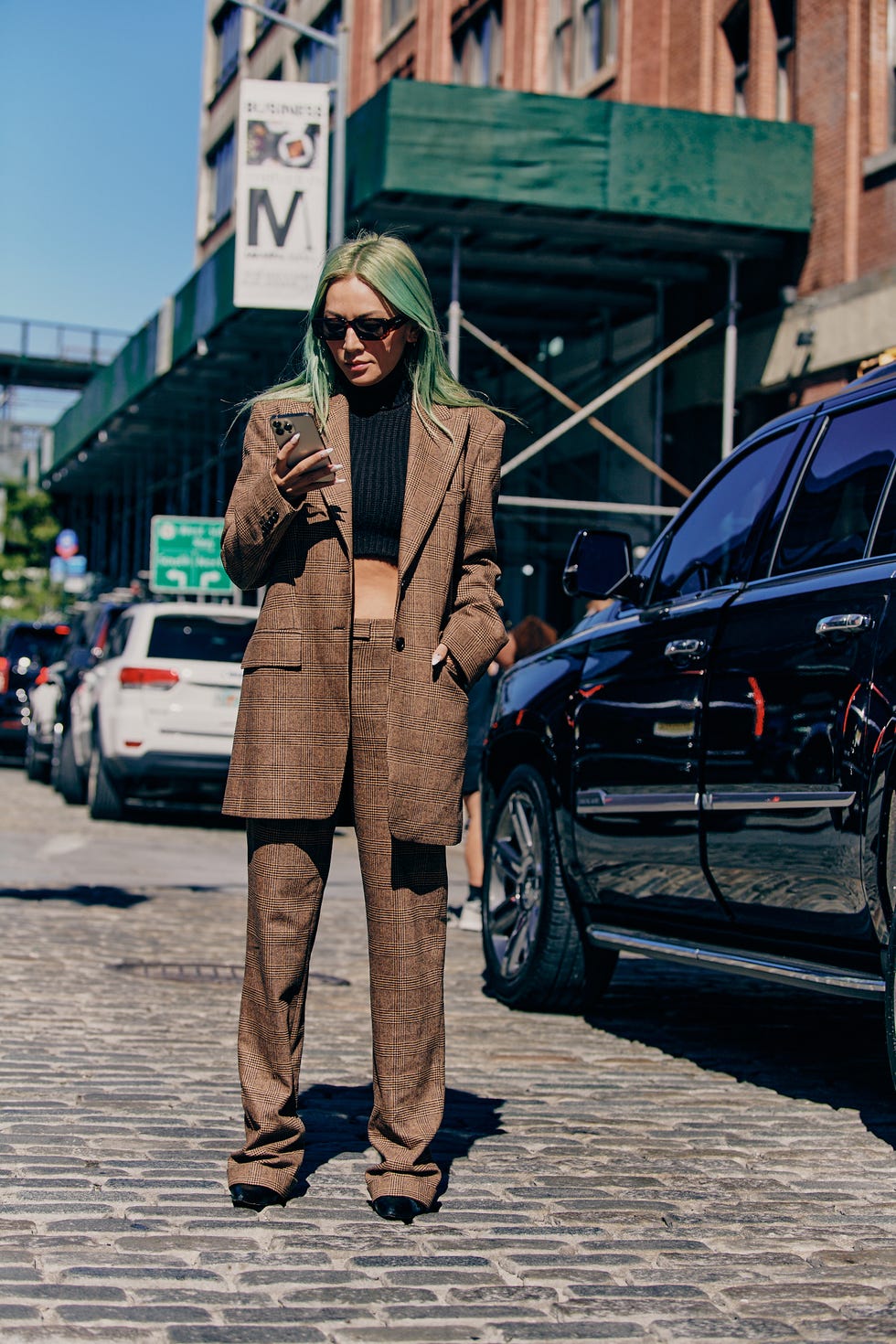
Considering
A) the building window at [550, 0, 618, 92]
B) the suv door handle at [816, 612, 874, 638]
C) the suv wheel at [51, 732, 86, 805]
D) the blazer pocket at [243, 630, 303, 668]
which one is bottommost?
the suv wheel at [51, 732, 86, 805]

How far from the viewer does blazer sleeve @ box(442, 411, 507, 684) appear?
4.12 meters

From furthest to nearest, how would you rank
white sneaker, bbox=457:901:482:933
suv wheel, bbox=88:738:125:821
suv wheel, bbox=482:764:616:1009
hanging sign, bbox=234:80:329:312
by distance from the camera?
1. hanging sign, bbox=234:80:329:312
2. suv wheel, bbox=88:738:125:821
3. white sneaker, bbox=457:901:482:933
4. suv wheel, bbox=482:764:616:1009

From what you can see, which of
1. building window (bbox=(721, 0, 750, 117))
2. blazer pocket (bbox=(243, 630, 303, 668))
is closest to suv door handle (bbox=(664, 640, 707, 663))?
blazer pocket (bbox=(243, 630, 303, 668))

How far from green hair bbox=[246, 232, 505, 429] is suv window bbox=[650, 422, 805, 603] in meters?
1.61

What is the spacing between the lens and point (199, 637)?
1594cm

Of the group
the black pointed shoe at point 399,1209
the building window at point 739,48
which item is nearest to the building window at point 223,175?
the building window at point 739,48

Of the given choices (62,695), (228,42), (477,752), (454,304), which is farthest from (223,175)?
(477,752)

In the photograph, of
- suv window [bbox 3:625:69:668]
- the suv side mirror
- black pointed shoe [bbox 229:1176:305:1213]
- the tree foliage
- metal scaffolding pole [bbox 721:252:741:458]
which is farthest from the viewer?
the tree foliage

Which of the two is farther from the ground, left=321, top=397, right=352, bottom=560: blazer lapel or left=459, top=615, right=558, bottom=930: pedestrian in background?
left=321, top=397, right=352, bottom=560: blazer lapel

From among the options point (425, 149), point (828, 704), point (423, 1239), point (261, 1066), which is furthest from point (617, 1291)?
point (425, 149)

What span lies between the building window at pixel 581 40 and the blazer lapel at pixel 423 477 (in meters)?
19.8

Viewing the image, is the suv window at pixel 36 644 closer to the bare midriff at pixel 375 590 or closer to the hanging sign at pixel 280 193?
the hanging sign at pixel 280 193

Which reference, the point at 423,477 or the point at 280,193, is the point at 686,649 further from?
the point at 280,193

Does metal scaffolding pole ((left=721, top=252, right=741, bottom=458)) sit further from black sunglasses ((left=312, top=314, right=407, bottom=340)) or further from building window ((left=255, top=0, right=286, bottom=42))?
→ building window ((left=255, top=0, right=286, bottom=42))
